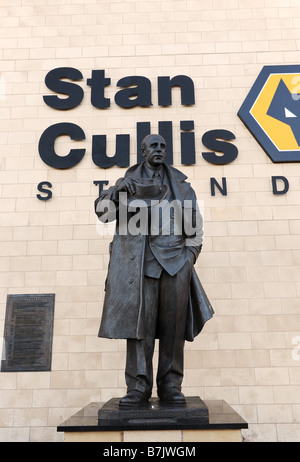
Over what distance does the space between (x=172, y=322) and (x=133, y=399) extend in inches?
20.8

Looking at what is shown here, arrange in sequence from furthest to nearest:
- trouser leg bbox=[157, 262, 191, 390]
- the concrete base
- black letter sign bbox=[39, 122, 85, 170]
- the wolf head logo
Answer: the wolf head logo → black letter sign bbox=[39, 122, 85, 170] → trouser leg bbox=[157, 262, 191, 390] → the concrete base

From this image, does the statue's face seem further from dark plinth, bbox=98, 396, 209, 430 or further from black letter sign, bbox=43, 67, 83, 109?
black letter sign, bbox=43, 67, 83, 109

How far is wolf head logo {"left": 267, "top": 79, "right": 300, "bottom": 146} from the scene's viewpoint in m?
6.16

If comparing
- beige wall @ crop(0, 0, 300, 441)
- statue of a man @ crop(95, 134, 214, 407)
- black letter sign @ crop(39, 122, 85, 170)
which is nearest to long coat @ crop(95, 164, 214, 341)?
statue of a man @ crop(95, 134, 214, 407)

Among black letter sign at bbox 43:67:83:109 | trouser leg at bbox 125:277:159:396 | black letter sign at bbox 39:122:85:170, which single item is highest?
black letter sign at bbox 43:67:83:109

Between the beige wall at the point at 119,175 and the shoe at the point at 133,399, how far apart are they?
2408 mm

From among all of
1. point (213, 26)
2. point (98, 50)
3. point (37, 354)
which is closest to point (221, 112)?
point (213, 26)

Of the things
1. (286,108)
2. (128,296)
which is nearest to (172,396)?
(128,296)

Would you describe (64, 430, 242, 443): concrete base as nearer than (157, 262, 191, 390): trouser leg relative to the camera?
Yes

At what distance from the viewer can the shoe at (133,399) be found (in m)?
2.78

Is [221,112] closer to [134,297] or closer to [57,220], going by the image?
[57,220]

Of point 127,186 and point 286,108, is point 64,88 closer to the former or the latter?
point 286,108

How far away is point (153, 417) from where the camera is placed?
2605 mm

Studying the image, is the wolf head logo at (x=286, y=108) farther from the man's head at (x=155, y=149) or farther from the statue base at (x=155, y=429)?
the statue base at (x=155, y=429)
